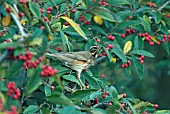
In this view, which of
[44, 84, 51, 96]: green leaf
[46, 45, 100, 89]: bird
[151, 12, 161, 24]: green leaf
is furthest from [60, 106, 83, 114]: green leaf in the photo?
[151, 12, 161, 24]: green leaf

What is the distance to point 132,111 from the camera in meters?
3.25

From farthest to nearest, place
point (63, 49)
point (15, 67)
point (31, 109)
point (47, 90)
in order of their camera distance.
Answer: point (63, 49) → point (47, 90) → point (31, 109) → point (15, 67)

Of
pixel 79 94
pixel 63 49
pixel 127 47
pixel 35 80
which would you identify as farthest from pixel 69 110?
pixel 127 47

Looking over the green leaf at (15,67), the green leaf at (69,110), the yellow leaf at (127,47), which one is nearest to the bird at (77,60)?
the yellow leaf at (127,47)

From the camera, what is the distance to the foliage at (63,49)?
2.45 meters

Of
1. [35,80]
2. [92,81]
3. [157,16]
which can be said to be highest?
[157,16]

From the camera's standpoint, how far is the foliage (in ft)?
8.02

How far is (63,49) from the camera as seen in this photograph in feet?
12.8

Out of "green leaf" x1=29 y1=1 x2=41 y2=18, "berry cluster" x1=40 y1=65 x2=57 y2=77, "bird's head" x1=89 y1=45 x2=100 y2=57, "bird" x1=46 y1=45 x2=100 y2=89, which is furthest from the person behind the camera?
"bird's head" x1=89 y1=45 x2=100 y2=57

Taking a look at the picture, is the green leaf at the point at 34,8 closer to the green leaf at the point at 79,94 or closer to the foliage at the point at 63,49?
the foliage at the point at 63,49

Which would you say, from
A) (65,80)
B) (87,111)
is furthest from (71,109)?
(65,80)

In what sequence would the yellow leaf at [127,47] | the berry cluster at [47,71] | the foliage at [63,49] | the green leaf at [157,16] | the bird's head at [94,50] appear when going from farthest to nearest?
1. the green leaf at [157,16]
2. the yellow leaf at [127,47]
3. the bird's head at [94,50]
4. the foliage at [63,49]
5. the berry cluster at [47,71]

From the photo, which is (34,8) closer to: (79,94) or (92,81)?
(79,94)

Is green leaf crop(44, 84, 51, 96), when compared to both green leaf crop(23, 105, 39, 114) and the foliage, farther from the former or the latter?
green leaf crop(23, 105, 39, 114)
